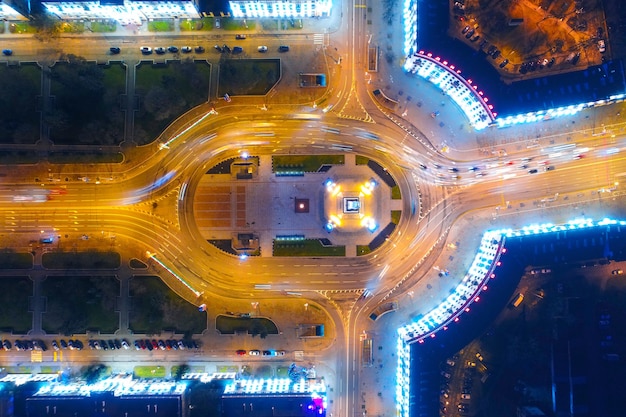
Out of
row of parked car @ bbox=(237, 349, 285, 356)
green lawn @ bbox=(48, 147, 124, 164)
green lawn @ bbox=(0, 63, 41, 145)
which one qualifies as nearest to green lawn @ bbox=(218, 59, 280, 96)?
green lawn @ bbox=(48, 147, 124, 164)

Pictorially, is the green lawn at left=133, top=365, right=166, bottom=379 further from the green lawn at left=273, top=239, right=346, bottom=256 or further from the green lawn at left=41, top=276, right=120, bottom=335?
the green lawn at left=273, top=239, right=346, bottom=256

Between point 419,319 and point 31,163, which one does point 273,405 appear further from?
point 31,163

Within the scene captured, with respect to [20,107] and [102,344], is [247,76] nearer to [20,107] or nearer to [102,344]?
[20,107]

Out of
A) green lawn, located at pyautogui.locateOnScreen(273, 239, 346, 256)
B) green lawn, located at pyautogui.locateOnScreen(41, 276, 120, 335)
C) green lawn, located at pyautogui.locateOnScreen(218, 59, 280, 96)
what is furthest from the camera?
green lawn, located at pyautogui.locateOnScreen(273, 239, 346, 256)

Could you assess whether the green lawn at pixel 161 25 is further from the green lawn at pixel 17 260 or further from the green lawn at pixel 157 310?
the green lawn at pixel 17 260

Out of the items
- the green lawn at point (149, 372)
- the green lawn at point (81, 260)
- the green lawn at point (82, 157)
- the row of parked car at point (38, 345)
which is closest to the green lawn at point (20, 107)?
the green lawn at point (82, 157)

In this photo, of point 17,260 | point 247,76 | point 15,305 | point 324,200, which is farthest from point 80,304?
point 247,76
